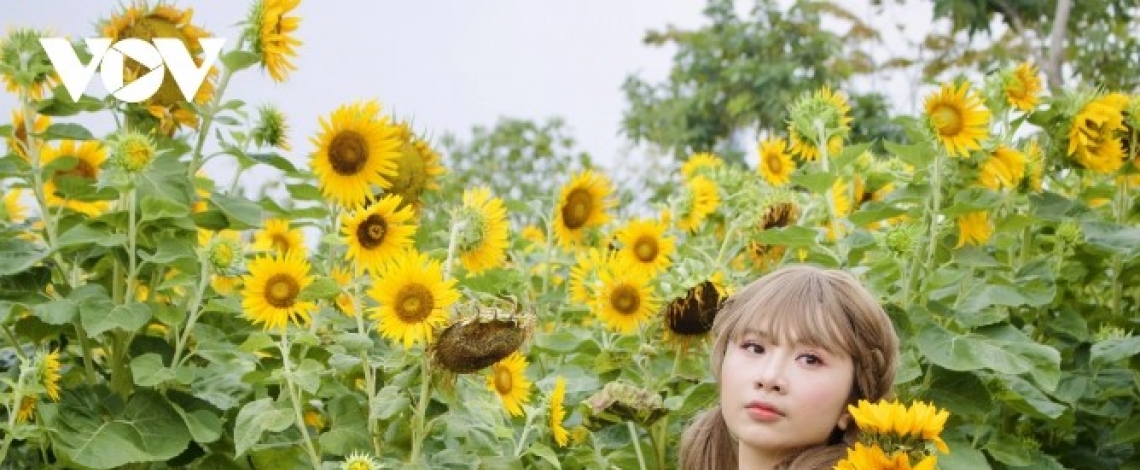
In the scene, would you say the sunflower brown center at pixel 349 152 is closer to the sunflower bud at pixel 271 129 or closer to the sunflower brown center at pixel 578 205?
the sunflower bud at pixel 271 129

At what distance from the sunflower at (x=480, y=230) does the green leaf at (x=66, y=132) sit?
61 centimetres

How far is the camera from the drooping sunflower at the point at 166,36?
2.68m

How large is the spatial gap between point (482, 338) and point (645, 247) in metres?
0.97

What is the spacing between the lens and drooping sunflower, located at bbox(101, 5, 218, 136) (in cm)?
268

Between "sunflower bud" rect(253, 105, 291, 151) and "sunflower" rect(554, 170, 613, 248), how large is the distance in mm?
634

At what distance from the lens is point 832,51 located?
1534 centimetres

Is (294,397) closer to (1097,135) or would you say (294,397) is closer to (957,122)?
(957,122)

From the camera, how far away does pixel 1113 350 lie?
288 centimetres

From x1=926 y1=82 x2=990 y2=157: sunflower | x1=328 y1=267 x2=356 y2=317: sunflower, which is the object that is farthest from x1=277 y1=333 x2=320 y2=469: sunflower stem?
x1=926 y1=82 x2=990 y2=157: sunflower

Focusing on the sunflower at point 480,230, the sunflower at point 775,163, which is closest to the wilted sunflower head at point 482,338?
the sunflower at point 480,230

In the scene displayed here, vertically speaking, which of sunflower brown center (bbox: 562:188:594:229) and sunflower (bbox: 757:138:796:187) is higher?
sunflower (bbox: 757:138:796:187)

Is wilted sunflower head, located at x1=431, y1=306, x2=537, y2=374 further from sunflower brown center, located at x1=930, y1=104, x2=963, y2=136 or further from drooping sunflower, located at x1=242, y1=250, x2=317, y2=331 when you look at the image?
sunflower brown center, located at x1=930, y1=104, x2=963, y2=136

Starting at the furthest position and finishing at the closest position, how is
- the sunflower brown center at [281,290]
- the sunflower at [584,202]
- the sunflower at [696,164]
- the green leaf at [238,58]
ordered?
the sunflower at [696,164] < the sunflower at [584,202] < the green leaf at [238,58] < the sunflower brown center at [281,290]

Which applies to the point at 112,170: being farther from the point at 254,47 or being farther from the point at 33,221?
the point at 33,221
